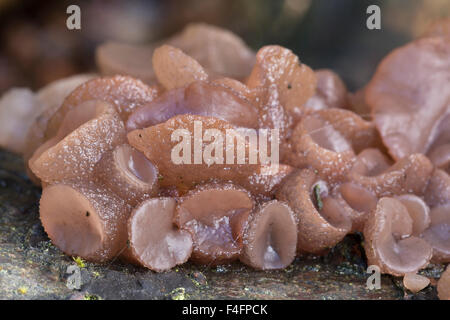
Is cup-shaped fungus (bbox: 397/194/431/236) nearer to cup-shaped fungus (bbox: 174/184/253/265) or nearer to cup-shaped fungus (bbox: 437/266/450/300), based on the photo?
cup-shaped fungus (bbox: 437/266/450/300)

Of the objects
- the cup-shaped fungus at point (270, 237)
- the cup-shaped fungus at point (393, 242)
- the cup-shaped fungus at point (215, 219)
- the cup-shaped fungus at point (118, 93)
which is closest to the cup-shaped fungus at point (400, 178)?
the cup-shaped fungus at point (393, 242)

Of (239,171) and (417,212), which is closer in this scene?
(239,171)

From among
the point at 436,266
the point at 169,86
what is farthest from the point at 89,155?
the point at 436,266

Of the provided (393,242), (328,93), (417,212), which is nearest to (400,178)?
(417,212)

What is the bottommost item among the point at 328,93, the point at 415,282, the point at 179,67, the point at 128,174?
the point at 415,282

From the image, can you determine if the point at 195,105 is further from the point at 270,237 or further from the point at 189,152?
the point at 270,237
